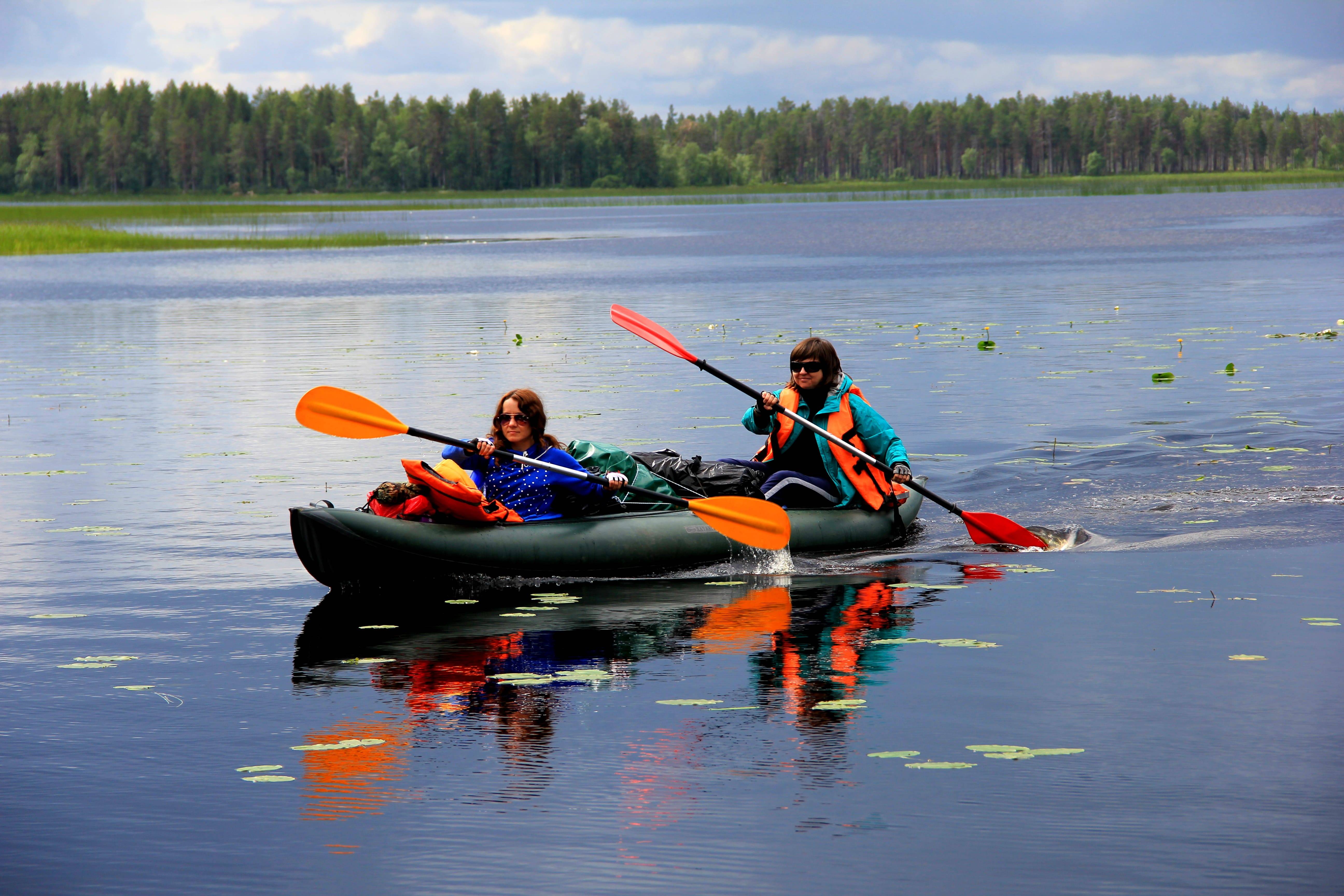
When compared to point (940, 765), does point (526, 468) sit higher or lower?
higher

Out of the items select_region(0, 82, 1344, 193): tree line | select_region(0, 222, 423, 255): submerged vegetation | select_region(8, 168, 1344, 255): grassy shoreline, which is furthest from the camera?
select_region(0, 82, 1344, 193): tree line

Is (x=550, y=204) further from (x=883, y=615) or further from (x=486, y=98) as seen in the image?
(x=883, y=615)

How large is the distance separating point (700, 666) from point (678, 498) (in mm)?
2066

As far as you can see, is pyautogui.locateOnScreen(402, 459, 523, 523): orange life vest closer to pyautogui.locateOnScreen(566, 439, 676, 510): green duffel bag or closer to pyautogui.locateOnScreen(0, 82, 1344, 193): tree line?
pyautogui.locateOnScreen(566, 439, 676, 510): green duffel bag

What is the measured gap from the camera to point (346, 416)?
8.34 metres

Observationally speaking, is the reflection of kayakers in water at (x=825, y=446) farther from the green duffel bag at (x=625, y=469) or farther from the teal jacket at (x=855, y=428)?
the green duffel bag at (x=625, y=469)

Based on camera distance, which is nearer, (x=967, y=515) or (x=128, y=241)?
(x=967, y=515)

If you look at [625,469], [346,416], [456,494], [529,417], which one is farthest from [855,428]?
[346,416]

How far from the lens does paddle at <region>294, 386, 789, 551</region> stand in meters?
8.23

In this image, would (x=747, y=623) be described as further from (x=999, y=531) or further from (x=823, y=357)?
(x=999, y=531)

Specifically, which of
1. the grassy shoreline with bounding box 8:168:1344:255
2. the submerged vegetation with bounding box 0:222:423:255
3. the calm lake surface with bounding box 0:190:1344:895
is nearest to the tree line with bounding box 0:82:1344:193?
the grassy shoreline with bounding box 8:168:1344:255

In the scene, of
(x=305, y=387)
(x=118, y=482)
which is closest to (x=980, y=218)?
(x=305, y=387)

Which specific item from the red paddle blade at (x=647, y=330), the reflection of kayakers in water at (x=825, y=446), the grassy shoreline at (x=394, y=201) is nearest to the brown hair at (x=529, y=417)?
the reflection of kayakers in water at (x=825, y=446)

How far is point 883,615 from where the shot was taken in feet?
24.3
